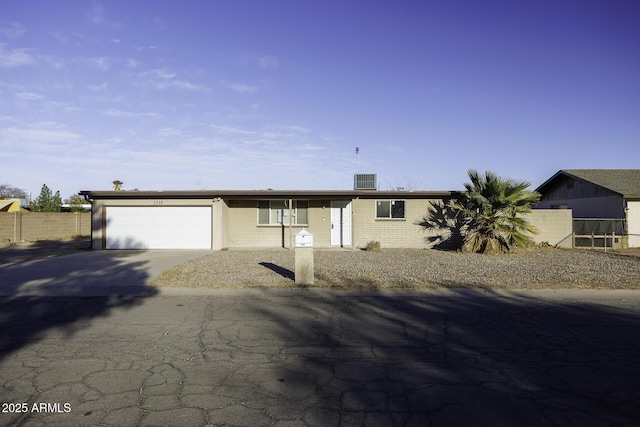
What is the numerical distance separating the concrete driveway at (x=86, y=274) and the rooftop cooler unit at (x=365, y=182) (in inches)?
368

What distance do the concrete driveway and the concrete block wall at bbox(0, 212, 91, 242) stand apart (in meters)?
11.2

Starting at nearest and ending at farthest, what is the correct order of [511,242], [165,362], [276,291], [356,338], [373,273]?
[165,362]
[356,338]
[276,291]
[373,273]
[511,242]

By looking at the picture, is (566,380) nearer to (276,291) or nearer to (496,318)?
(496,318)

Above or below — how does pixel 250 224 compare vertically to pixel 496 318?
above

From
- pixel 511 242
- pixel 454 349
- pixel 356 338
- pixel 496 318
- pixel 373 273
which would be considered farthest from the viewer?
pixel 511 242

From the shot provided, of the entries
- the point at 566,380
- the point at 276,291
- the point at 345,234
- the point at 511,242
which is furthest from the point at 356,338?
the point at 345,234

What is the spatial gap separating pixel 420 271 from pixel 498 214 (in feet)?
22.7

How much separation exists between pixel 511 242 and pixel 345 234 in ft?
24.3

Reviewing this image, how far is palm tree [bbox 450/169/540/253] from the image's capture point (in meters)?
17.4

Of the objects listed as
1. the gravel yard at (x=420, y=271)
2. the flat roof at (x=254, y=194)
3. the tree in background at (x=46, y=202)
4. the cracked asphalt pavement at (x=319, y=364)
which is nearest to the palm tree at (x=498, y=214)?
the gravel yard at (x=420, y=271)

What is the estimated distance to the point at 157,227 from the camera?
20.1m

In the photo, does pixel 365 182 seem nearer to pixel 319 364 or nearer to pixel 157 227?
pixel 157 227

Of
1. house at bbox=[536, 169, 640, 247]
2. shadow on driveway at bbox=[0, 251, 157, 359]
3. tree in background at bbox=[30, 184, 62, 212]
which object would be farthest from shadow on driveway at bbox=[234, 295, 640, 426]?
tree in background at bbox=[30, 184, 62, 212]

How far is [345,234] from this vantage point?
69.8ft
